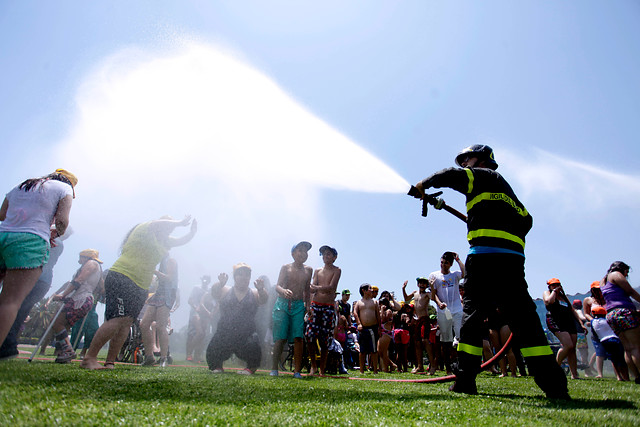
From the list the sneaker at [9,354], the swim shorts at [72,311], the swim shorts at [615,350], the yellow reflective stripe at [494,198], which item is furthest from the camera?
the swim shorts at [615,350]

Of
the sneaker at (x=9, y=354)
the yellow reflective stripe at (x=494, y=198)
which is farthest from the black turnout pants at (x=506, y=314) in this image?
the sneaker at (x=9, y=354)

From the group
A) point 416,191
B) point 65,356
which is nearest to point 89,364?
point 65,356

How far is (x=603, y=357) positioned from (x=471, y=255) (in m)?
7.63

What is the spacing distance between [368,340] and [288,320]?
344cm

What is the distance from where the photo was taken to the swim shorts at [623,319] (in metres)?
5.60

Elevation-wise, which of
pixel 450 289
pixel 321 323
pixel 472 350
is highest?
pixel 450 289

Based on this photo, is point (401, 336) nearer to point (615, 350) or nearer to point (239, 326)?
point (615, 350)

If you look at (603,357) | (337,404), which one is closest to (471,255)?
(337,404)

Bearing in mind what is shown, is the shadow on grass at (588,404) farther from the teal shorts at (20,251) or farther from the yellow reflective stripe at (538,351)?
the teal shorts at (20,251)

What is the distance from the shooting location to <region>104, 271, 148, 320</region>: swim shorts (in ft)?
16.9

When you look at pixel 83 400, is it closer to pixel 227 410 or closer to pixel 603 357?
pixel 227 410

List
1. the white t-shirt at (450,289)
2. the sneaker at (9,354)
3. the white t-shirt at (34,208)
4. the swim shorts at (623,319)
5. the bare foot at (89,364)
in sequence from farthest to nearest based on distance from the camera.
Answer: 1. the white t-shirt at (450,289)
2. the swim shorts at (623,319)
3. the bare foot at (89,364)
4. the sneaker at (9,354)
5. the white t-shirt at (34,208)

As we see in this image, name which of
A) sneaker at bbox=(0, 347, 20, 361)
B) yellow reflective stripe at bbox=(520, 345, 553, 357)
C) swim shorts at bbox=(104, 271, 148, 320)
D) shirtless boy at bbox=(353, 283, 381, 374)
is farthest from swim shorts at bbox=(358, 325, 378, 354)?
sneaker at bbox=(0, 347, 20, 361)

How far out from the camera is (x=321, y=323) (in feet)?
22.1
